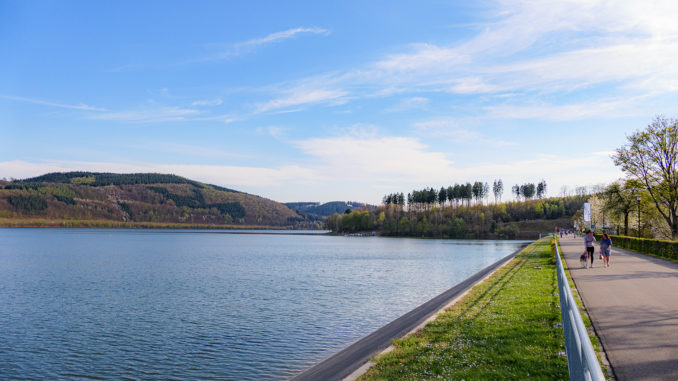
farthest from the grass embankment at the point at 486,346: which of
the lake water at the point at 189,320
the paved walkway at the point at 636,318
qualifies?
the lake water at the point at 189,320

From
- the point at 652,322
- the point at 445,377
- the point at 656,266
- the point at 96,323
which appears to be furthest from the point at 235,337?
the point at 656,266

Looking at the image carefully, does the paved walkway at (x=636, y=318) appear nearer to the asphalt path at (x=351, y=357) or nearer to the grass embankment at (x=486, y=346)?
the grass embankment at (x=486, y=346)

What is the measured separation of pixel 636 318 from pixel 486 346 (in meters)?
4.46

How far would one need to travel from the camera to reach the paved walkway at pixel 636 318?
7730mm

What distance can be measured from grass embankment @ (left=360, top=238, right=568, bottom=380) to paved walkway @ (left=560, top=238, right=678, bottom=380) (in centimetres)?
96

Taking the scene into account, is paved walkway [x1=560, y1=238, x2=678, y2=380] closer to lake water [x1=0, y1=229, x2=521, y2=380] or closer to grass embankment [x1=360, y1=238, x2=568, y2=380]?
grass embankment [x1=360, y1=238, x2=568, y2=380]

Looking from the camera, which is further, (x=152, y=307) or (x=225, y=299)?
(x=225, y=299)

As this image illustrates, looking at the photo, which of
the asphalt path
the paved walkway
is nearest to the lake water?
the asphalt path

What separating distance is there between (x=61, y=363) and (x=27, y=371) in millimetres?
879

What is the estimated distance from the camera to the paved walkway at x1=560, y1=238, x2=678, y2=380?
25.4ft

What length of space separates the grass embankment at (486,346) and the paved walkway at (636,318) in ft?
3.15

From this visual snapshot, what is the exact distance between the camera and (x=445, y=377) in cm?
828

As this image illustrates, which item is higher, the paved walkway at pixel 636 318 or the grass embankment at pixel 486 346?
the paved walkway at pixel 636 318

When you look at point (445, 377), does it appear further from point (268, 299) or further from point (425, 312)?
point (268, 299)
